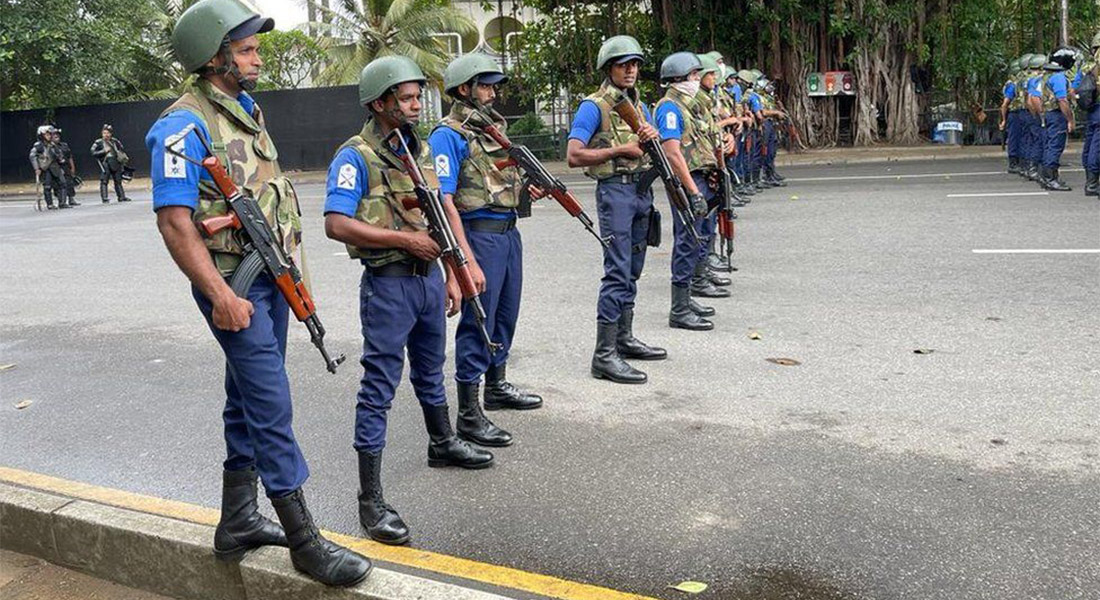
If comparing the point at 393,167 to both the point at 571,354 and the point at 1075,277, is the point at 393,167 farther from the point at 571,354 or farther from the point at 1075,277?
the point at 1075,277

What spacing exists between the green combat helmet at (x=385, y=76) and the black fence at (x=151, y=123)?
2477cm

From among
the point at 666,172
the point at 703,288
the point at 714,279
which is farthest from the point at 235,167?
the point at 714,279

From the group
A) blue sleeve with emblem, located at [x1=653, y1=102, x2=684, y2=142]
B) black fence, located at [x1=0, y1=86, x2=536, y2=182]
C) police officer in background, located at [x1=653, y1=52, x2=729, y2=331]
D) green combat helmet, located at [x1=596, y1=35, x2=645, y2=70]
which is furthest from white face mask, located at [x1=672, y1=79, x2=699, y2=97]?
black fence, located at [x1=0, y1=86, x2=536, y2=182]

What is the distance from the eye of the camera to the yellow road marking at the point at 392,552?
3451 millimetres

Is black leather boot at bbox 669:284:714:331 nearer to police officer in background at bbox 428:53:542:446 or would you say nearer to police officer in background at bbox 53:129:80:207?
police officer in background at bbox 428:53:542:446

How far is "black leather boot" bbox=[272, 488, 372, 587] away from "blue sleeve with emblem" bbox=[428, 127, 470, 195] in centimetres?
173

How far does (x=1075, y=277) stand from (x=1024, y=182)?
7.07 meters

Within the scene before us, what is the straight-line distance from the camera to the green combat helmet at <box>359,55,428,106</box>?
3916 millimetres

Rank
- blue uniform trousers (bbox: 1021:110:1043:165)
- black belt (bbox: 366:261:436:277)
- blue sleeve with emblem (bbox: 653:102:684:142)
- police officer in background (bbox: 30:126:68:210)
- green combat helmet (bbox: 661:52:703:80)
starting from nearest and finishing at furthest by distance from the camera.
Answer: black belt (bbox: 366:261:436:277)
blue sleeve with emblem (bbox: 653:102:684:142)
green combat helmet (bbox: 661:52:703:80)
blue uniform trousers (bbox: 1021:110:1043:165)
police officer in background (bbox: 30:126:68:210)

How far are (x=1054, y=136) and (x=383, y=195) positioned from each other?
37.8 feet

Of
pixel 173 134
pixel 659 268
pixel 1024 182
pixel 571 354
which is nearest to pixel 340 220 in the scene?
pixel 173 134

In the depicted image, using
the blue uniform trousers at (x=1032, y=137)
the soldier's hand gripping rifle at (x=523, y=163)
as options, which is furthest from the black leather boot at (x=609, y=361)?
the blue uniform trousers at (x=1032, y=137)

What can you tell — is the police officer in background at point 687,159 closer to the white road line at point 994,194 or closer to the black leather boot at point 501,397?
the black leather boot at point 501,397

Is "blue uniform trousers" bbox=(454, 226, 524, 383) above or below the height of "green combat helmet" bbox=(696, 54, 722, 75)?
below
